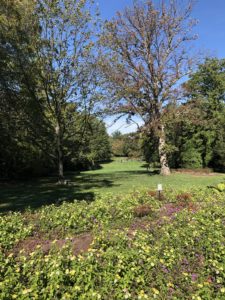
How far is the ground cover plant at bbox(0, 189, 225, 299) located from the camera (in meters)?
3.05

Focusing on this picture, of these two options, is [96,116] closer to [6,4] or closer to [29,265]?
[6,4]

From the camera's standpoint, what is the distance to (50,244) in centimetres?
458

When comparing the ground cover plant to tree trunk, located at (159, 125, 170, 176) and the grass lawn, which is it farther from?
tree trunk, located at (159, 125, 170, 176)

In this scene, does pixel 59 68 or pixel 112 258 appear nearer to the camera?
pixel 112 258

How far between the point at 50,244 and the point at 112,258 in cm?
147

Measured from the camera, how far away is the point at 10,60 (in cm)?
1288

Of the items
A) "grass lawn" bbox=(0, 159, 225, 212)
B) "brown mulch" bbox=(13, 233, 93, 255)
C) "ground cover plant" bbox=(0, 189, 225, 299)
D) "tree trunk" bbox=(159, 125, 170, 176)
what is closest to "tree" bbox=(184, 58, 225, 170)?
"tree trunk" bbox=(159, 125, 170, 176)

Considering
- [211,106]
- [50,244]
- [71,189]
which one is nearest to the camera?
[50,244]

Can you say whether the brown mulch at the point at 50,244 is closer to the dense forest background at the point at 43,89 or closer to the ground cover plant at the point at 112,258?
the ground cover plant at the point at 112,258

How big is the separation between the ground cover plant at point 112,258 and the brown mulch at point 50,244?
0.02 meters

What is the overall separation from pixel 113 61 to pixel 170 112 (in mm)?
5065

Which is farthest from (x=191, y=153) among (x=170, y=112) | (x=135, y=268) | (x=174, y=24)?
(x=135, y=268)

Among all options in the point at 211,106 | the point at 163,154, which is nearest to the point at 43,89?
the point at 163,154

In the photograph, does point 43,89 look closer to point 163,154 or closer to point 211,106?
point 163,154
